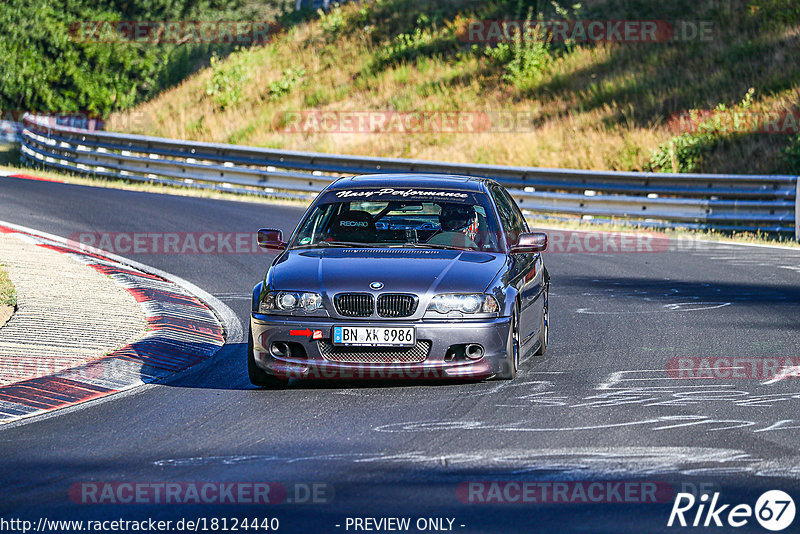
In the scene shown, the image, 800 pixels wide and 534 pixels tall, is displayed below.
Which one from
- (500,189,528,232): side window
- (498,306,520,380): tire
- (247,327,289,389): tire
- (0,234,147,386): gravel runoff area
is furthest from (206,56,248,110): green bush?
(498,306,520,380): tire

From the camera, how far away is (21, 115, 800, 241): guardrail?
20875 mm

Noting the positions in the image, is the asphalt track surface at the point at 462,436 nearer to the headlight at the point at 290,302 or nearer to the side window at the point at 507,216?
the headlight at the point at 290,302

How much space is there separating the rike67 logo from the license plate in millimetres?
2886

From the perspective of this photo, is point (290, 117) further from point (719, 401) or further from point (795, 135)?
point (719, 401)

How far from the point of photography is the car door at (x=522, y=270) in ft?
29.5

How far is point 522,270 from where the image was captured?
30.6 ft

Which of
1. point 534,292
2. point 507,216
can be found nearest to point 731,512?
point 534,292

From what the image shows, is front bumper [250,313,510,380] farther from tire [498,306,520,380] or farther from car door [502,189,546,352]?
car door [502,189,546,352]

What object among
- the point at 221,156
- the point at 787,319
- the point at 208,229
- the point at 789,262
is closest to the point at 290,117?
the point at 221,156

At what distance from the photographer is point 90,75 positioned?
53000 mm

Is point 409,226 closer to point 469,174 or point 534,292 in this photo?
point 534,292

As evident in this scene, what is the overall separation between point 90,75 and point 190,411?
47.8 meters

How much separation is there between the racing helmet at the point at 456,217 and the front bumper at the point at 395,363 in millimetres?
1334

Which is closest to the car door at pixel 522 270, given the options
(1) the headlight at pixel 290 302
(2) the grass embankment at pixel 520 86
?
(1) the headlight at pixel 290 302
